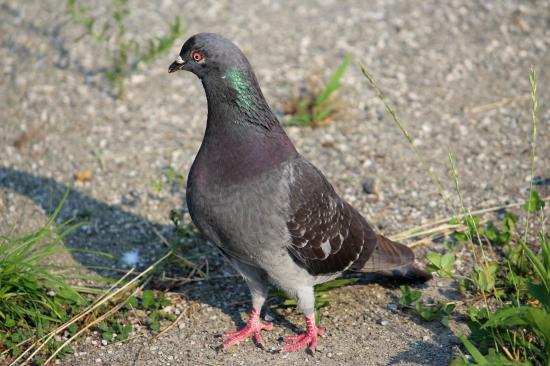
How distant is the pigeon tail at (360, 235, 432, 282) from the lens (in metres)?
4.28

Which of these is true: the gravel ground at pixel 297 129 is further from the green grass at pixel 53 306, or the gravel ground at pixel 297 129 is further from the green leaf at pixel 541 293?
the green leaf at pixel 541 293

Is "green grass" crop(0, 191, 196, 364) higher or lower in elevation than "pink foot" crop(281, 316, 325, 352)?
higher

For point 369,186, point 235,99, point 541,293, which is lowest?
point 369,186

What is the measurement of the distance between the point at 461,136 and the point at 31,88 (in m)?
4.35

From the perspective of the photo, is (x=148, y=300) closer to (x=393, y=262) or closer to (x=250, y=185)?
(x=250, y=185)

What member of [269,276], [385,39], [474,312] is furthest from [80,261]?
[385,39]

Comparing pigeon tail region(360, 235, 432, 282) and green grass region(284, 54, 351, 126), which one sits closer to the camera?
pigeon tail region(360, 235, 432, 282)

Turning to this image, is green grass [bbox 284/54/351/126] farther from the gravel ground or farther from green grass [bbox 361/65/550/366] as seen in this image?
green grass [bbox 361/65/550/366]

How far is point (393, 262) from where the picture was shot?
170 inches

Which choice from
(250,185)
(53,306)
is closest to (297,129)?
(250,185)

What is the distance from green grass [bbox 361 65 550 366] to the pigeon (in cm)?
64

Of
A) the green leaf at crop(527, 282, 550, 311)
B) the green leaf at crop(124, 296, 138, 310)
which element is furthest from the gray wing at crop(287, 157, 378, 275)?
the green leaf at crop(124, 296, 138, 310)

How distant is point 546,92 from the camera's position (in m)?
6.75

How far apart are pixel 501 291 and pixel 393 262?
69cm
